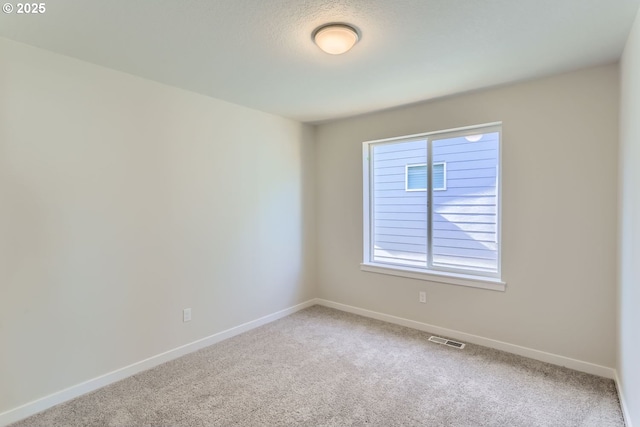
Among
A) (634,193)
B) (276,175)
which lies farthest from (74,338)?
(634,193)

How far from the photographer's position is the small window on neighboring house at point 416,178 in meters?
3.54

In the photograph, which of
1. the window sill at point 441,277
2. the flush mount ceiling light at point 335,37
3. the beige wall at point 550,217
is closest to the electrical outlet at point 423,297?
the beige wall at point 550,217

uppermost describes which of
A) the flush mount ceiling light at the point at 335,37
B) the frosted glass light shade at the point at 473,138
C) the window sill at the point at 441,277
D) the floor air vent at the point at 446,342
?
the flush mount ceiling light at the point at 335,37

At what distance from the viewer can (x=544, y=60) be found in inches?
93.0

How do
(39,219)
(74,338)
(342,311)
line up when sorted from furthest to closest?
(342,311), (74,338), (39,219)

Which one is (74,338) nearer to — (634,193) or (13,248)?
(13,248)

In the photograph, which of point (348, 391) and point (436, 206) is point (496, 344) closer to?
point (436, 206)

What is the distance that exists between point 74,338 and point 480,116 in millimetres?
3769

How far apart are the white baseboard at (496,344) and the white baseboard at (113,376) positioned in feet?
4.07

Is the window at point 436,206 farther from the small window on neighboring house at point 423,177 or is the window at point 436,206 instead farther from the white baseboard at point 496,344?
the white baseboard at point 496,344

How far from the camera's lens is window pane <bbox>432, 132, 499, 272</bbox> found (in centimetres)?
309

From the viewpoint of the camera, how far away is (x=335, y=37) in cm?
191

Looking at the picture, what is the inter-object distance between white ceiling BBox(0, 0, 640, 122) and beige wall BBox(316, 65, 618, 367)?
0.27 m

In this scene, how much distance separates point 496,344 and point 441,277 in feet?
2.44
